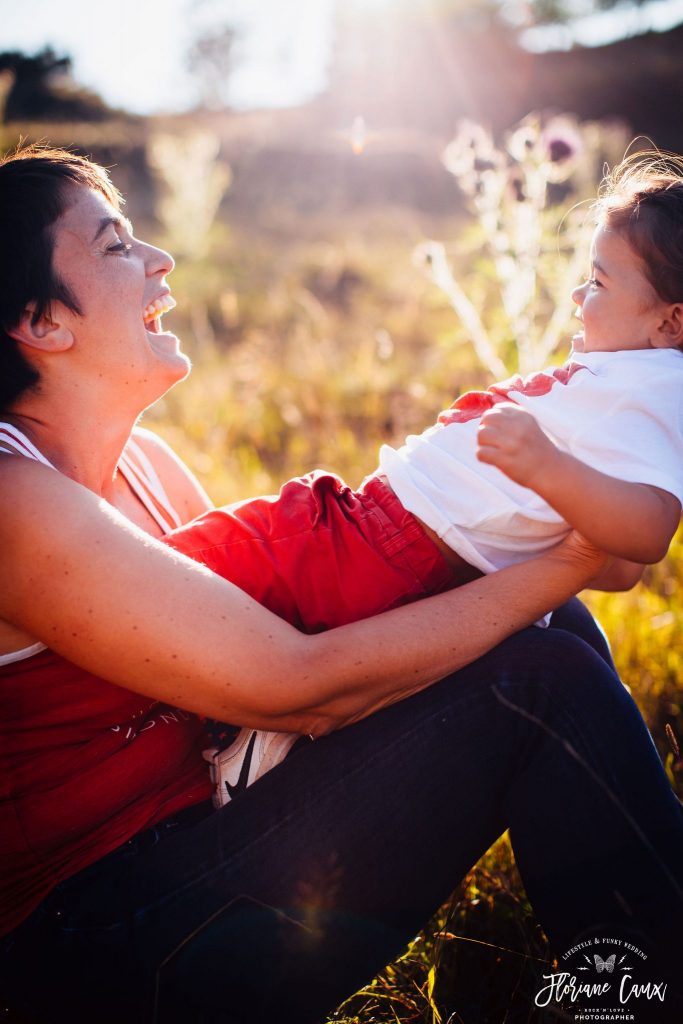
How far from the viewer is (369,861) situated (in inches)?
51.7

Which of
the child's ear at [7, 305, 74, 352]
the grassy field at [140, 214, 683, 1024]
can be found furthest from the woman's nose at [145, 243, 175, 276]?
the grassy field at [140, 214, 683, 1024]

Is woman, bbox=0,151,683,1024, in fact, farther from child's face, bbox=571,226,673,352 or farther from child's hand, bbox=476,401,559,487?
child's face, bbox=571,226,673,352

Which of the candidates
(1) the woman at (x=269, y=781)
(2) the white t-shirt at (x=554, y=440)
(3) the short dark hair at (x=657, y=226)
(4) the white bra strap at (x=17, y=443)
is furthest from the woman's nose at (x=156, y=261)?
(3) the short dark hair at (x=657, y=226)

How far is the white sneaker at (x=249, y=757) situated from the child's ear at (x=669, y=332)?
108 centimetres

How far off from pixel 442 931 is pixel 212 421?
3474mm

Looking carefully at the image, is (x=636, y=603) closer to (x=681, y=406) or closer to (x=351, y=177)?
(x=681, y=406)

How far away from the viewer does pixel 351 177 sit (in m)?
16.9

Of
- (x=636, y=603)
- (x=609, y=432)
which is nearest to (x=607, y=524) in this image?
(x=609, y=432)

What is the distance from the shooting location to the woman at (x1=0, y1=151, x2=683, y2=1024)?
1267 mm

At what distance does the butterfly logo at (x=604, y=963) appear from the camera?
4.21 ft

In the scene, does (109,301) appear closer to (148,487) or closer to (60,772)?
(148,487)

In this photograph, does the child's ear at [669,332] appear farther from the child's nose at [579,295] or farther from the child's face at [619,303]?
the child's nose at [579,295]

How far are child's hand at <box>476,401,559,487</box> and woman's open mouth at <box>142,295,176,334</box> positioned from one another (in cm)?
77

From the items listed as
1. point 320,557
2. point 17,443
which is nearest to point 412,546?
point 320,557
